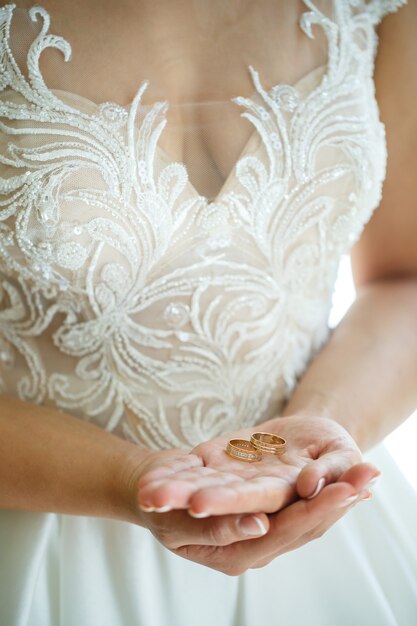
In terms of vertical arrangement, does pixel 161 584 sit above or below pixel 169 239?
below

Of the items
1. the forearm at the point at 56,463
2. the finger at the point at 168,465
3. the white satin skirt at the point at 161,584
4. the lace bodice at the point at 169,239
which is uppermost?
the lace bodice at the point at 169,239

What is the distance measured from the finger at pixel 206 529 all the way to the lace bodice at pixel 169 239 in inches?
14.4

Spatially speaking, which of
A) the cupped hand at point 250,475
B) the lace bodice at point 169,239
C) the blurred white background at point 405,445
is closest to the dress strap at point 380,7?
the lace bodice at point 169,239

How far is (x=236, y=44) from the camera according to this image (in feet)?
3.28

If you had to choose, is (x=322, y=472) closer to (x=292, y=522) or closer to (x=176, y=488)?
(x=292, y=522)

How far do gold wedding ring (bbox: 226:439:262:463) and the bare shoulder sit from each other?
68 cm

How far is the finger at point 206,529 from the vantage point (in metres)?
0.62

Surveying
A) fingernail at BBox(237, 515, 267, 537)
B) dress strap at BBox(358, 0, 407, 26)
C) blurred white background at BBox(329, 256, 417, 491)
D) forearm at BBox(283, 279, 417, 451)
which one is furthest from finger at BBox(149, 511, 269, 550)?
blurred white background at BBox(329, 256, 417, 491)

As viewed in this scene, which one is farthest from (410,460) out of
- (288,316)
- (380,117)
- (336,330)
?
(380,117)

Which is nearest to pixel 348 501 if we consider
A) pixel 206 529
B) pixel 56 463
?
pixel 206 529

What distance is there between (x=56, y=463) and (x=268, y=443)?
32 cm

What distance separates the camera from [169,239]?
0.95 meters

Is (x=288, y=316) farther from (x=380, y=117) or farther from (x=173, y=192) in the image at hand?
(x=380, y=117)

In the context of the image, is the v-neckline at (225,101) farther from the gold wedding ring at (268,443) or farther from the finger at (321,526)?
the finger at (321,526)
